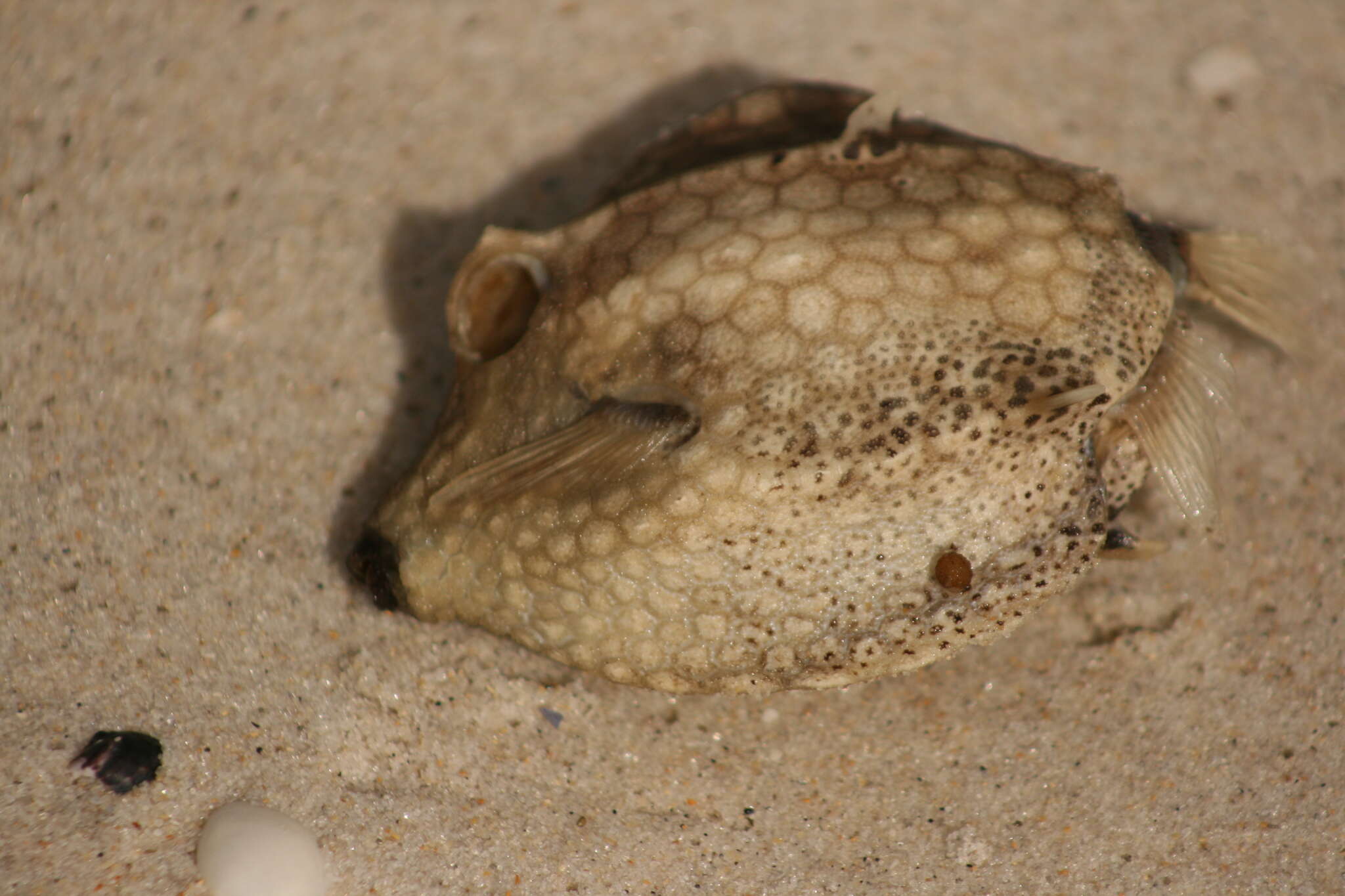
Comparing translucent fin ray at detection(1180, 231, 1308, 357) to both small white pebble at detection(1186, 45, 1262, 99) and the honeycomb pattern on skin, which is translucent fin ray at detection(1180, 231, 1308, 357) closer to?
the honeycomb pattern on skin

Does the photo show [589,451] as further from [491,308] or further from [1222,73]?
[1222,73]

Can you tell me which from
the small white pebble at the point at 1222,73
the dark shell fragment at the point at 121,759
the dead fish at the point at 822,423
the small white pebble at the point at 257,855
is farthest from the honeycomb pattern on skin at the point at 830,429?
the small white pebble at the point at 1222,73

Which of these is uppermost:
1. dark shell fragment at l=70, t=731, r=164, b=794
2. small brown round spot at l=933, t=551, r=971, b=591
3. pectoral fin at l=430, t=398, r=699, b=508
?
pectoral fin at l=430, t=398, r=699, b=508

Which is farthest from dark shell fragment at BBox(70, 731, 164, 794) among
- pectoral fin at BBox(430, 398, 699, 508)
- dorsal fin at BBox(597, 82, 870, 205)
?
dorsal fin at BBox(597, 82, 870, 205)

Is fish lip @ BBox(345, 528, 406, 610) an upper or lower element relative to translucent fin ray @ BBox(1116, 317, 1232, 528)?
lower

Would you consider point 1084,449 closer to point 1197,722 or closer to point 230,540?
point 1197,722

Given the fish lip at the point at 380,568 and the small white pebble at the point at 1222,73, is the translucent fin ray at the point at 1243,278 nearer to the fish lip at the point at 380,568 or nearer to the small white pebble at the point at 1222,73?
the small white pebble at the point at 1222,73
